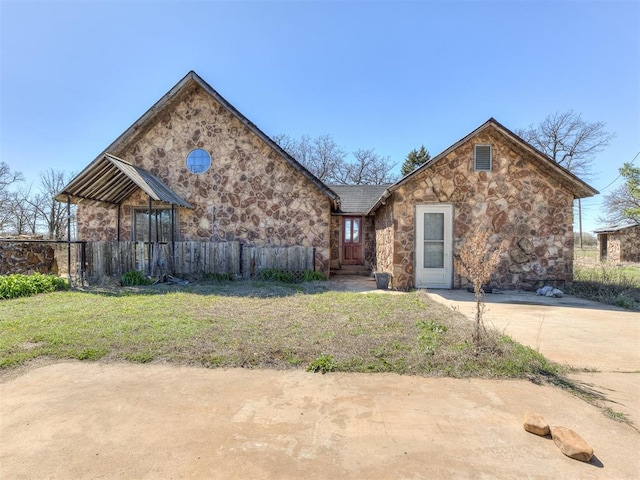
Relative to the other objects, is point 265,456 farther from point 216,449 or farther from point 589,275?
point 589,275

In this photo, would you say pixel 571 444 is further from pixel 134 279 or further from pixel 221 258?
pixel 134 279

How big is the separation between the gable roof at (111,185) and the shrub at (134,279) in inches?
98.2

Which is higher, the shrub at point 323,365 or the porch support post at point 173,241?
the porch support post at point 173,241

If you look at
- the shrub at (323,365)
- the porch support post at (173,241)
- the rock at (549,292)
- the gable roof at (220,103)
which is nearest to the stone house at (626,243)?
the rock at (549,292)

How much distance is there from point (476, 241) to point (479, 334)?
1266 millimetres

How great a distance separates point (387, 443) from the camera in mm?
2604

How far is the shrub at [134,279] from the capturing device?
33.7 feet

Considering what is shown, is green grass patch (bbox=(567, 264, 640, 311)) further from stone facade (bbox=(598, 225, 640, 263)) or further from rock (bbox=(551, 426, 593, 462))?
stone facade (bbox=(598, 225, 640, 263))

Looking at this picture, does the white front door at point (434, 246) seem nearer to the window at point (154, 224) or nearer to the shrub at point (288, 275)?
the shrub at point (288, 275)

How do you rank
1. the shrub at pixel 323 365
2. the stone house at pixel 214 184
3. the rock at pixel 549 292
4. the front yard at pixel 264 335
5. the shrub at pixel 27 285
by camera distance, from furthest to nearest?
the stone house at pixel 214 184, the rock at pixel 549 292, the shrub at pixel 27 285, the front yard at pixel 264 335, the shrub at pixel 323 365

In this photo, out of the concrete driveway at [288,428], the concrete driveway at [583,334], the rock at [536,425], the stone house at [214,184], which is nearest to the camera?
the concrete driveway at [288,428]

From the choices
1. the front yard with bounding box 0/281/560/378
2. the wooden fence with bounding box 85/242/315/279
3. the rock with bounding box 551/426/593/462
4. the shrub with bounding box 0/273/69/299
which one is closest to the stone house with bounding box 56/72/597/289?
the wooden fence with bounding box 85/242/315/279

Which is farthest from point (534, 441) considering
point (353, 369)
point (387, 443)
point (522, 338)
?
point (522, 338)

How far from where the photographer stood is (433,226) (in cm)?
1023
